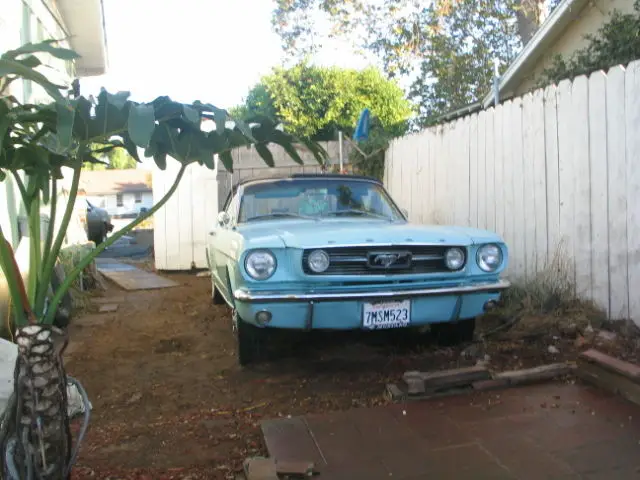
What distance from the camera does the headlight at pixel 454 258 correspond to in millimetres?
4250

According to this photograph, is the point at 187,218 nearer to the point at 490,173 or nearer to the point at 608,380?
the point at 490,173

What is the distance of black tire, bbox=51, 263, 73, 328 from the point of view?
19.3 feet

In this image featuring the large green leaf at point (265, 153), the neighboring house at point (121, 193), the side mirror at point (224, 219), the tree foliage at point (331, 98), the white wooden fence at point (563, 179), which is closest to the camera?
the large green leaf at point (265, 153)

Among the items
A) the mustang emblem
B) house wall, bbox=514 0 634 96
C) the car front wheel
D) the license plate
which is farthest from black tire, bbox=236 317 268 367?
house wall, bbox=514 0 634 96

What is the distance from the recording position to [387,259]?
4062mm

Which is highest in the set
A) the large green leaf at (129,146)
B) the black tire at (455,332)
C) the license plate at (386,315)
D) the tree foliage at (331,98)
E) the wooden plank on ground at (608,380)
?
the tree foliage at (331,98)

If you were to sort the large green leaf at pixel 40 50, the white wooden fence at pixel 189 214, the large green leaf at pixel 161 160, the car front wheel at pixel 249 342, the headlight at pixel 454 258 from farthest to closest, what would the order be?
1. the white wooden fence at pixel 189 214
2. the car front wheel at pixel 249 342
3. the headlight at pixel 454 258
4. the large green leaf at pixel 161 160
5. the large green leaf at pixel 40 50

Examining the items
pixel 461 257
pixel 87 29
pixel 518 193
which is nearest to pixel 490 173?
pixel 518 193

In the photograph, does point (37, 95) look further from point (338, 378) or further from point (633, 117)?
point (633, 117)

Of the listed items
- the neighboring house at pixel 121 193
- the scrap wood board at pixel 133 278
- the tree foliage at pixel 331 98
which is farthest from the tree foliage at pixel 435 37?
the neighboring house at pixel 121 193

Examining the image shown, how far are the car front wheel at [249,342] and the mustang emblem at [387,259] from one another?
103cm

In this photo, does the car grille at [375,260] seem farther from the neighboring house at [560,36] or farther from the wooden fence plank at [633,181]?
the neighboring house at [560,36]

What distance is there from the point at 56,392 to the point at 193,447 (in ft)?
4.34

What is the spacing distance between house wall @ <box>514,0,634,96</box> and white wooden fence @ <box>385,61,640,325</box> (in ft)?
16.1
